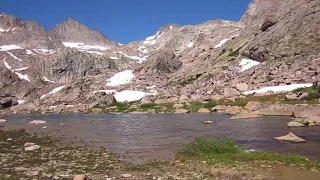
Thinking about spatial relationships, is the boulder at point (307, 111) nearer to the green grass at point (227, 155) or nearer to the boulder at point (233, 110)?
the boulder at point (233, 110)

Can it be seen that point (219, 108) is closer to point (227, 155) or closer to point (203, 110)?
point (203, 110)

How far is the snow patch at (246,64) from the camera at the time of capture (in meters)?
161

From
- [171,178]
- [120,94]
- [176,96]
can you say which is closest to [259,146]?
[171,178]

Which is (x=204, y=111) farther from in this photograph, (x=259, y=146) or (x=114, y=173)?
(x=114, y=173)

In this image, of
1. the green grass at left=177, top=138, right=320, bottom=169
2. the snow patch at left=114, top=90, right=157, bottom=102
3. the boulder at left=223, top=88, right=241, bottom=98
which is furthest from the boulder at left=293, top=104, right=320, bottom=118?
the snow patch at left=114, top=90, right=157, bottom=102

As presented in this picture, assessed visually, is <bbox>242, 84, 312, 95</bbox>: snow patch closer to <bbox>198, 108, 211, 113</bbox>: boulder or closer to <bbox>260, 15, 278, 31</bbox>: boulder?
<bbox>198, 108, 211, 113</bbox>: boulder

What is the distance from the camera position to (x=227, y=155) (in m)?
24.9

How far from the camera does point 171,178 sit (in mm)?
19344

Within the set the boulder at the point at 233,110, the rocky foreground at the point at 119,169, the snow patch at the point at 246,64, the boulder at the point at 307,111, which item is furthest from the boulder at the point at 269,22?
the rocky foreground at the point at 119,169

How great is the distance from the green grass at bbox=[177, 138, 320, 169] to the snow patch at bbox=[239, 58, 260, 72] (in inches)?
5428

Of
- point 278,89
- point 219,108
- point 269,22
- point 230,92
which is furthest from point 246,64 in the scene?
point 219,108

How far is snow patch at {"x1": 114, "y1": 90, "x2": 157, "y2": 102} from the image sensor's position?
554ft

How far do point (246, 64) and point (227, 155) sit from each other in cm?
14825

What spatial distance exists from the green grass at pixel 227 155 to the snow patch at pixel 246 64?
137883mm
